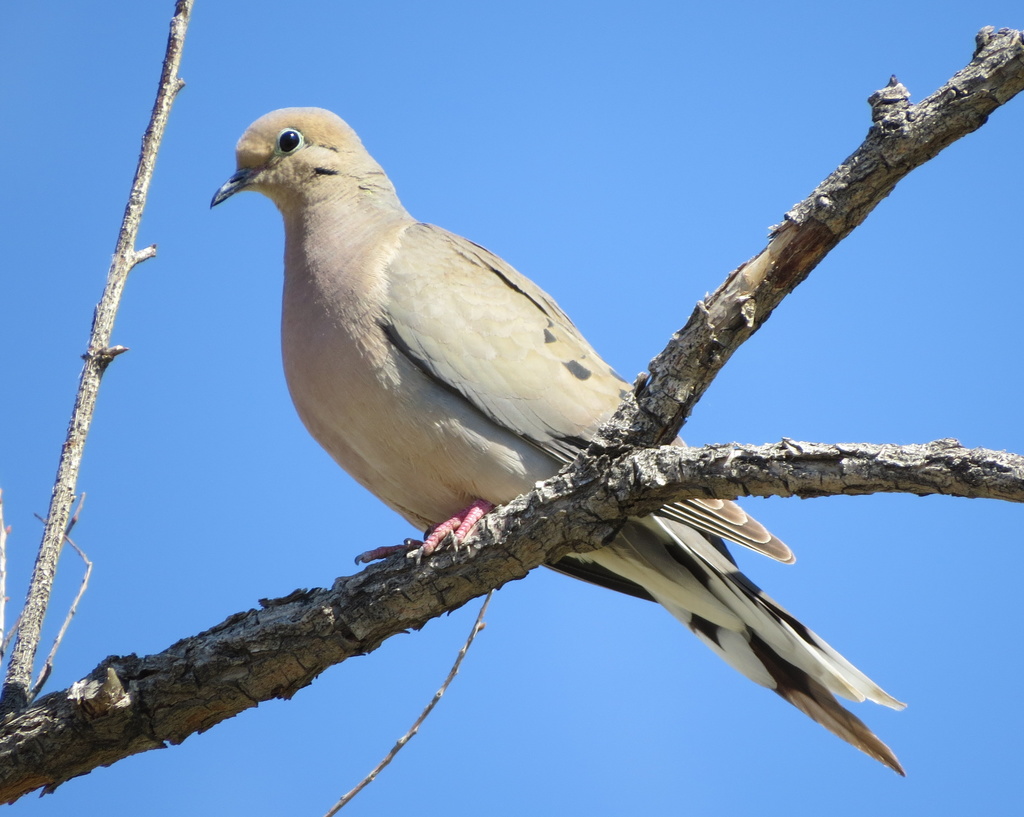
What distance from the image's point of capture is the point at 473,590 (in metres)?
3.04

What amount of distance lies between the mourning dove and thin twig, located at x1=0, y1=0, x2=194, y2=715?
2.48 ft

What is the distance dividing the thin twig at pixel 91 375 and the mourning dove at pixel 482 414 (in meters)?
0.75

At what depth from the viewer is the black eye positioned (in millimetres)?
4387

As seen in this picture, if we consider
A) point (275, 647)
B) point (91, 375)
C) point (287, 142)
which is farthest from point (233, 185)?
point (275, 647)

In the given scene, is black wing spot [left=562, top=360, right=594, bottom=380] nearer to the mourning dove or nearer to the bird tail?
the mourning dove

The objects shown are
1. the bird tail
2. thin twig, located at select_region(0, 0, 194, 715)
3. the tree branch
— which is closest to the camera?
the tree branch

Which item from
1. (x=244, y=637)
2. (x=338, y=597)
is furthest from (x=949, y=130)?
(x=244, y=637)

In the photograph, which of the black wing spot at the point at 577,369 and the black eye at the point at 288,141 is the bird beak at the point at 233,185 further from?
the black wing spot at the point at 577,369

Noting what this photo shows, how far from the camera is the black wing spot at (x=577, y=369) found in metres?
3.62

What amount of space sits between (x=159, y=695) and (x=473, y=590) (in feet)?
3.20

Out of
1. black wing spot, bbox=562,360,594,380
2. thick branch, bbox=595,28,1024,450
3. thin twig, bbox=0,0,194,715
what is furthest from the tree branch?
black wing spot, bbox=562,360,594,380

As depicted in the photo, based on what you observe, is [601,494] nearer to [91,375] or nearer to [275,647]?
[275,647]

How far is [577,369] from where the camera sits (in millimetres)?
3637

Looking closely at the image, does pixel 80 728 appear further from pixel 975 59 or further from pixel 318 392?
pixel 975 59
